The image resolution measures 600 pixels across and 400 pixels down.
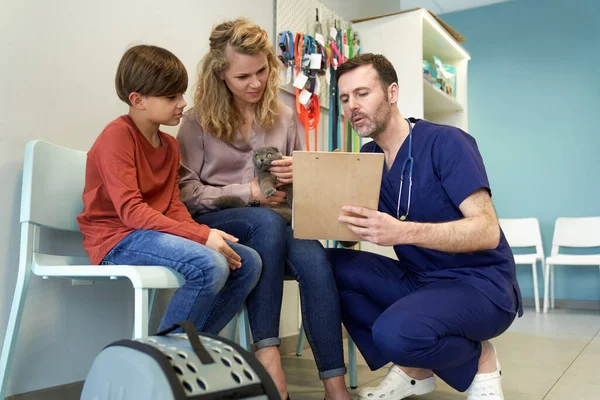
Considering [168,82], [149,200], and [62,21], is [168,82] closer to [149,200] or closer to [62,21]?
[149,200]

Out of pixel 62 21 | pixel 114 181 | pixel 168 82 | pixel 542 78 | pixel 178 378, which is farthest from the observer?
pixel 542 78

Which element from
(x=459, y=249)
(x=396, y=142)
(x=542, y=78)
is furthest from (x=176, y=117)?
(x=542, y=78)


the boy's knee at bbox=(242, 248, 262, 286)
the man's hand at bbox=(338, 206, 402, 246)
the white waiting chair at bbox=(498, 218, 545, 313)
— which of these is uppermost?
the man's hand at bbox=(338, 206, 402, 246)

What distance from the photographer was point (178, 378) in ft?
2.68

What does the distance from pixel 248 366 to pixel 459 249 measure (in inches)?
27.4

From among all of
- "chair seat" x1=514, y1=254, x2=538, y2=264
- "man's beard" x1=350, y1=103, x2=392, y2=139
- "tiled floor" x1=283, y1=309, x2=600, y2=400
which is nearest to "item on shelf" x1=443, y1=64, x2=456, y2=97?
"tiled floor" x1=283, y1=309, x2=600, y2=400

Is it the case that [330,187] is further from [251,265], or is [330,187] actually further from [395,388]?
[395,388]

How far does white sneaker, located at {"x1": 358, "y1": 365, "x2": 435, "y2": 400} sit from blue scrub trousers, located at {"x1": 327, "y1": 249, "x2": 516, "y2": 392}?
55mm

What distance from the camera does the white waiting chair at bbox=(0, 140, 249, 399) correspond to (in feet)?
4.08

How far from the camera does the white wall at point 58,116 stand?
4.89 feet

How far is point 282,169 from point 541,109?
4.21 metres

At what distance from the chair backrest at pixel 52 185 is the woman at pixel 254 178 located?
291mm

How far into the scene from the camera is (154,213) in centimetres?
136

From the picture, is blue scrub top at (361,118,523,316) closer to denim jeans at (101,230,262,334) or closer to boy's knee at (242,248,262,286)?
boy's knee at (242,248,262,286)
